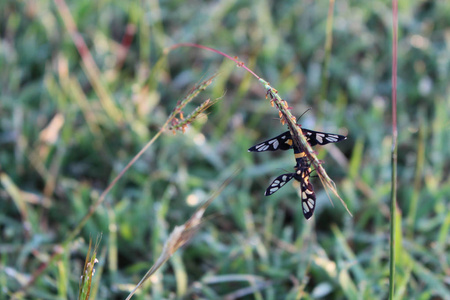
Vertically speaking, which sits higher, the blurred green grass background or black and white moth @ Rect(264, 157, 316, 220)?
the blurred green grass background

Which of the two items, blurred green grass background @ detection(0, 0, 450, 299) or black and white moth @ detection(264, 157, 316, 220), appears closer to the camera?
black and white moth @ detection(264, 157, 316, 220)

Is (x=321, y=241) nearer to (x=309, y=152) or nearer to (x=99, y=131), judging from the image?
(x=99, y=131)

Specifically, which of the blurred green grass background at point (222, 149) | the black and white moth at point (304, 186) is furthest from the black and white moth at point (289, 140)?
the blurred green grass background at point (222, 149)

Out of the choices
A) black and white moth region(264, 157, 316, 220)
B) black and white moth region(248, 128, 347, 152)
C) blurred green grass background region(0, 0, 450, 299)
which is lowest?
black and white moth region(264, 157, 316, 220)

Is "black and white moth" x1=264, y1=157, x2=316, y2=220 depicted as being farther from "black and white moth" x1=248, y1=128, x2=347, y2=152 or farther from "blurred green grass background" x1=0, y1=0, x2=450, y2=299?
"blurred green grass background" x1=0, y1=0, x2=450, y2=299

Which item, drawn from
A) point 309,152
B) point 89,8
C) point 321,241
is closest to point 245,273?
point 321,241

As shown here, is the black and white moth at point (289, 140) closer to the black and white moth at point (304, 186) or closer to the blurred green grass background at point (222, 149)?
the black and white moth at point (304, 186)

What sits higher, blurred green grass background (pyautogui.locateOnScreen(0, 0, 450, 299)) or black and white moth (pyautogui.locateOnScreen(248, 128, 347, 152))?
blurred green grass background (pyautogui.locateOnScreen(0, 0, 450, 299))

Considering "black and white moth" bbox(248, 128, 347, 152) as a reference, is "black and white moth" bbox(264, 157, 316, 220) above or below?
below

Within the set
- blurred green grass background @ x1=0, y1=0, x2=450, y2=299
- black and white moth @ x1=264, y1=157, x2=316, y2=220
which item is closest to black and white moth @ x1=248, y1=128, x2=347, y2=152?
black and white moth @ x1=264, y1=157, x2=316, y2=220

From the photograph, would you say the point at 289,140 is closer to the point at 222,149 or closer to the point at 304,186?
the point at 304,186
